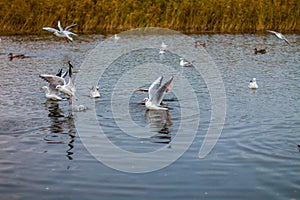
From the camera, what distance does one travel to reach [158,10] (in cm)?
2886

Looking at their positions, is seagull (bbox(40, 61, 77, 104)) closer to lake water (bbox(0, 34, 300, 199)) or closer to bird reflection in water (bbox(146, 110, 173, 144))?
lake water (bbox(0, 34, 300, 199))

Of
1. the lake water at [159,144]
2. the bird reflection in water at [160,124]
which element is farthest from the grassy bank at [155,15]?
the bird reflection in water at [160,124]

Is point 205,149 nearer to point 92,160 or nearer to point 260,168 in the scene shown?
point 260,168

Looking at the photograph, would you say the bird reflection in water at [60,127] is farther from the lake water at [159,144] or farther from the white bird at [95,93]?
the white bird at [95,93]

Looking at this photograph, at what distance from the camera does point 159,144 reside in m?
8.60

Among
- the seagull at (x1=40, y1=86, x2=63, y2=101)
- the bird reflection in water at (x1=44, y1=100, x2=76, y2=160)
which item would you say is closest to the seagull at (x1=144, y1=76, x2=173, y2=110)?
the bird reflection in water at (x1=44, y1=100, x2=76, y2=160)

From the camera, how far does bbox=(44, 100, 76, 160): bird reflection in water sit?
344 inches

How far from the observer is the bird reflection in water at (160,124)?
8944mm

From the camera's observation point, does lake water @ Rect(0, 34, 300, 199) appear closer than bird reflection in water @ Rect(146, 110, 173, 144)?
Yes

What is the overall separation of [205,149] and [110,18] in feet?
70.7

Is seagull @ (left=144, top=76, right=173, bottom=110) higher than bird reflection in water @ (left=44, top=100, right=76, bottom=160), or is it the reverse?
seagull @ (left=144, top=76, right=173, bottom=110)

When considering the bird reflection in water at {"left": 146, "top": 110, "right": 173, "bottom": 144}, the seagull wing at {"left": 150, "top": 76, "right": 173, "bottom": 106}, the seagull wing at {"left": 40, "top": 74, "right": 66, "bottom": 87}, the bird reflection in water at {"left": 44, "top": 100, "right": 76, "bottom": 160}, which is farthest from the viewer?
the seagull wing at {"left": 40, "top": 74, "right": 66, "bottom": 87}

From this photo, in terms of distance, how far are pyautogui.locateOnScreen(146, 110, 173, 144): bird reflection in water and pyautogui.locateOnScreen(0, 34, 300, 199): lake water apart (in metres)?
0.02

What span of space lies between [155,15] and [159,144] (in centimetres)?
2084
